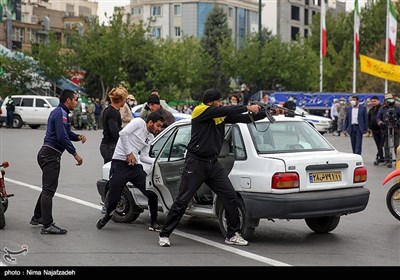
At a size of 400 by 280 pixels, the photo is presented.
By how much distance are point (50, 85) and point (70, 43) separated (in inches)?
174

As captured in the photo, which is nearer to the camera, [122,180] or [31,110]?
[122,180]

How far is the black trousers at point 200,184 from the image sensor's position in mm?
9203

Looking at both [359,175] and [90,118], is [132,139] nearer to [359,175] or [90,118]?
[359,175]

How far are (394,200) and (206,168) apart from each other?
3.72 metres

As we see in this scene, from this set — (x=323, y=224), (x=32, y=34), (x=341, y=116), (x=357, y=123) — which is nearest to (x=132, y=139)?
(x=323, y=224)

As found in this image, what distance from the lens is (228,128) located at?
32.8 feet

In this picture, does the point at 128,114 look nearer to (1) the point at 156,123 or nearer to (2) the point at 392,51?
(1) the point at 156,123

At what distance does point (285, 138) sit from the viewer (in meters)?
9.97

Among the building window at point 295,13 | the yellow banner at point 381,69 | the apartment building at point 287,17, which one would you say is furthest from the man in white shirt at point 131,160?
the building window at point 295,13

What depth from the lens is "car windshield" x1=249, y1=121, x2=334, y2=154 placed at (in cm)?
978

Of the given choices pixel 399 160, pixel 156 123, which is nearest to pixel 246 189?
pixel 156 123

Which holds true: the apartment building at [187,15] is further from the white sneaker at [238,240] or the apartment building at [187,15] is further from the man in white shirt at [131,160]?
the white sneaker at [238,240]

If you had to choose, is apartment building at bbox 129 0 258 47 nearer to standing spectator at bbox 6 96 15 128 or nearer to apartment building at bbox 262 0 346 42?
apartment building at bbox 262 0 346 42

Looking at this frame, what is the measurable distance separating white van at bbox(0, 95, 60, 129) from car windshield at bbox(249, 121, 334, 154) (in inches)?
1344
